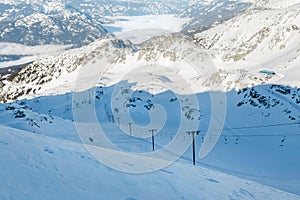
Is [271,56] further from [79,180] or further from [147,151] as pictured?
[79,180]

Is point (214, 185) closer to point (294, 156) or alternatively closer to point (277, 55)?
point (294, 156)

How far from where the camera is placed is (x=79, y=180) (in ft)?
35.9

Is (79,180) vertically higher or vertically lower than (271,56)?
lower

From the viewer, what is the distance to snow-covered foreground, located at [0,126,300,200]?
991 centimetres

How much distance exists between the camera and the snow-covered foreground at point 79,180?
32.5 ft

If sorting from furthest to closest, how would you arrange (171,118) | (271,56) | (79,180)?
1. (271,56)
2. (171,118)
3. (79,180)

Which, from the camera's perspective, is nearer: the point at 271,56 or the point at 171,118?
the point at 171,118

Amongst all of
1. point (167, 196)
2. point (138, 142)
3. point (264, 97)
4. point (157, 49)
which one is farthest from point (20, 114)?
point (157, 49)

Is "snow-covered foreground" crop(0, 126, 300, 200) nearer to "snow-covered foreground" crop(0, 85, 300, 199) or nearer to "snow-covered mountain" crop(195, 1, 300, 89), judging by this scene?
"snow-covered foreground" crop(0, 85, 300, 199)

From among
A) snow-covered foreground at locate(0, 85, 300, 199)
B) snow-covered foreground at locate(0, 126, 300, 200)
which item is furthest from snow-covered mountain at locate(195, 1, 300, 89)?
snow-covered foreground at locate(0, 126, 300, 200)

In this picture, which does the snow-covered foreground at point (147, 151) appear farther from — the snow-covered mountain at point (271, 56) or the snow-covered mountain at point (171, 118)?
the snow-covered mountain at point (271, 56)

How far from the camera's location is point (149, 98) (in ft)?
226

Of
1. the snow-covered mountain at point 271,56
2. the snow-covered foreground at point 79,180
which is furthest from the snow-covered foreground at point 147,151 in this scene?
the snow-covered mountain at point 271,56

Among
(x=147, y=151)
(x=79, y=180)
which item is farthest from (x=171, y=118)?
(x=79, y=180)
